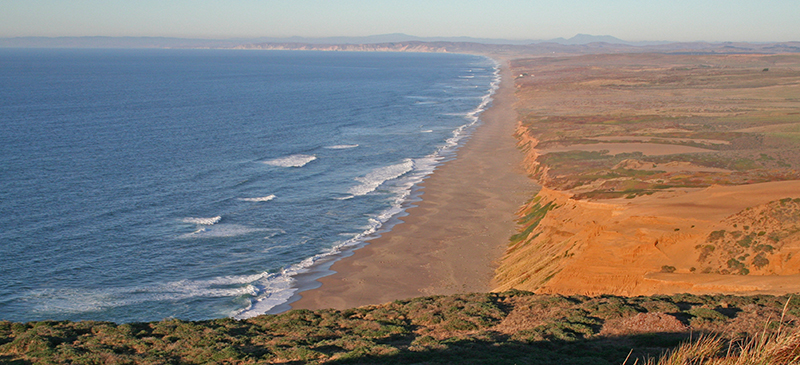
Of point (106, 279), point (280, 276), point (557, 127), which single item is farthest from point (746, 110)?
point (106, 279)

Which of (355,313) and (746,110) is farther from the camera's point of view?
(746,110)

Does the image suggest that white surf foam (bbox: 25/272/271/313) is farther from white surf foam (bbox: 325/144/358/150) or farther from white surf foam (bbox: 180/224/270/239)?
white surf foam (bbox: 325/144/358/150)

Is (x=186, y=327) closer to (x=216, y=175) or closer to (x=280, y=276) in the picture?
(x=280, y=276)

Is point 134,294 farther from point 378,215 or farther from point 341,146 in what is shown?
point 341,146

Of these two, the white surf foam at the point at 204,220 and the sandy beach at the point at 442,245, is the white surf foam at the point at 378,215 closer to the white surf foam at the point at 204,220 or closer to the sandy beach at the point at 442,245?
the sandy beach at the point at 442,245

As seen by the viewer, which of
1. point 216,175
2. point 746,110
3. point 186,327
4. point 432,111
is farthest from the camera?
point 432,111

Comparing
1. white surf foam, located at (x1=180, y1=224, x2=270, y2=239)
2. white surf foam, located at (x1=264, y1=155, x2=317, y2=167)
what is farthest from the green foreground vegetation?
white surf foam, located at (x1=264, y1=155, x2=317, y2=167)

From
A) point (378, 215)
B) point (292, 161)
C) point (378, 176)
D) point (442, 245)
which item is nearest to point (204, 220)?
point (378, 215)
